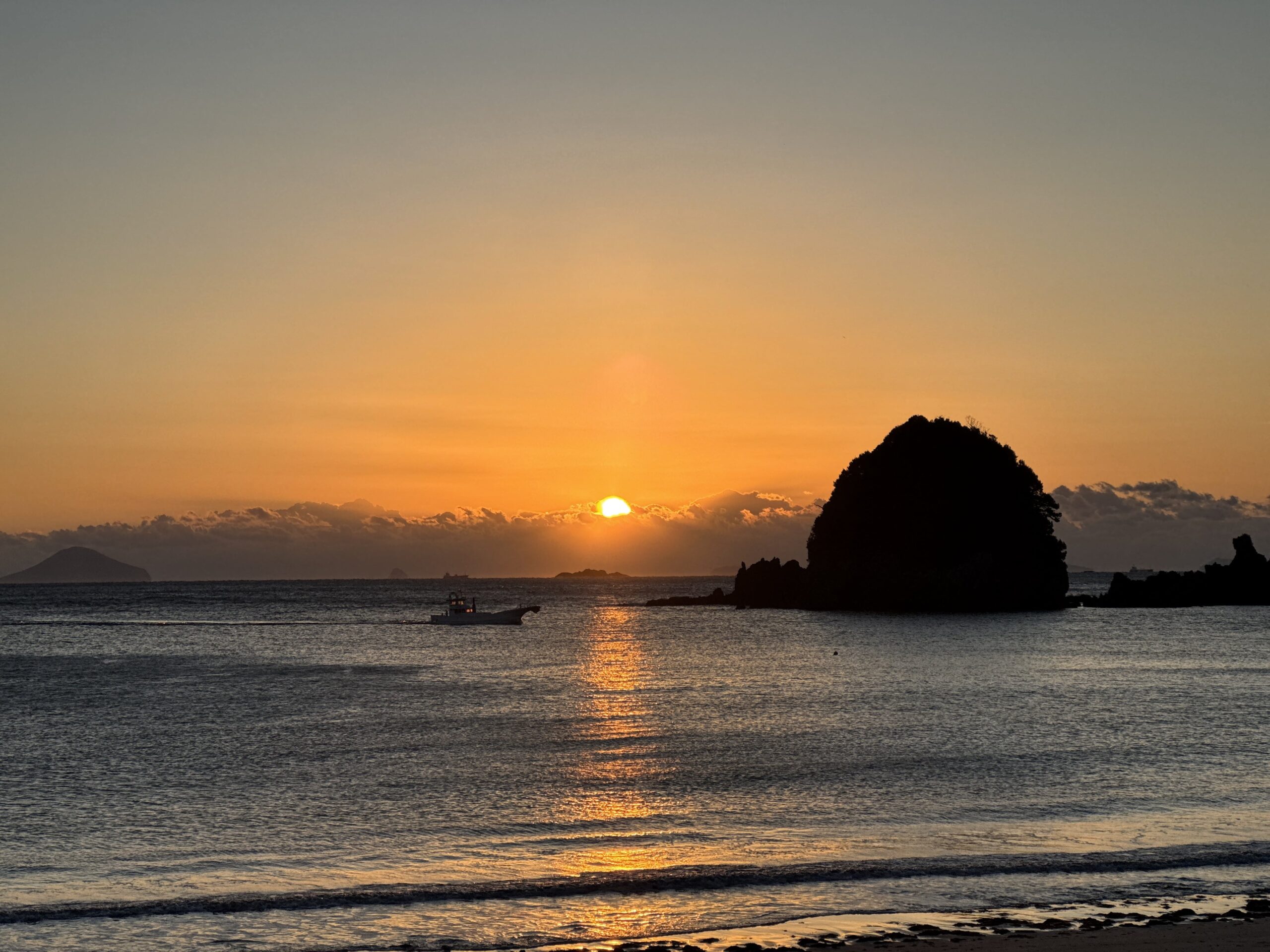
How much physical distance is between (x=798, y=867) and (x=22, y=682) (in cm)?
5613

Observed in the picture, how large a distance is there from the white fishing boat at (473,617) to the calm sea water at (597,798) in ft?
190

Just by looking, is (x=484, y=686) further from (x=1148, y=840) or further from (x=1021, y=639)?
(x=1021, y=639)

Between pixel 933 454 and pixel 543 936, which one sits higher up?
pixel 933 454

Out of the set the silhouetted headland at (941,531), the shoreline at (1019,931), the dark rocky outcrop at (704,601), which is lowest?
the dark rocky outcrop at (704,601)

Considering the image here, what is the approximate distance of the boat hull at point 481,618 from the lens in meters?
127

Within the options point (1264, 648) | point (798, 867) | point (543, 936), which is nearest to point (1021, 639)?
point (1264, 648)

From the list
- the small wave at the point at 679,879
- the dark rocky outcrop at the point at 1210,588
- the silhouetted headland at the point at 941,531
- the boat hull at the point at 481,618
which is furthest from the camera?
the dark rocky outcrop at the point at 1210,588

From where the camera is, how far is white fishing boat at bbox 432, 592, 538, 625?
127 metres

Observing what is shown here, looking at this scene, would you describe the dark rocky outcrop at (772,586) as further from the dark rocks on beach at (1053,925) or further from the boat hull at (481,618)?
the dark rocks on beach at (1053,925)

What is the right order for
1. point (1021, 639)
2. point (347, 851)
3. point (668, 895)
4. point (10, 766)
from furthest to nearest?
point (1021, 639)
point (10, 766)
point (347, 851)
point (668, 895)

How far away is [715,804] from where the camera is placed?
91.3 ft

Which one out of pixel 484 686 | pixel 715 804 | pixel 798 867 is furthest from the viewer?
pixel 484 686

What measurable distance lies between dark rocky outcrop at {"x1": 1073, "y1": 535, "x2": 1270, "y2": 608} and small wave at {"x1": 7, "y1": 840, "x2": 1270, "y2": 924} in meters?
139

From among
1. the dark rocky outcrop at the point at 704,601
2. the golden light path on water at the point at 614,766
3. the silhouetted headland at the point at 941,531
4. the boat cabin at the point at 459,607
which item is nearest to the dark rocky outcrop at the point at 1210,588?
the silhouetted headland at the point at 941,531
